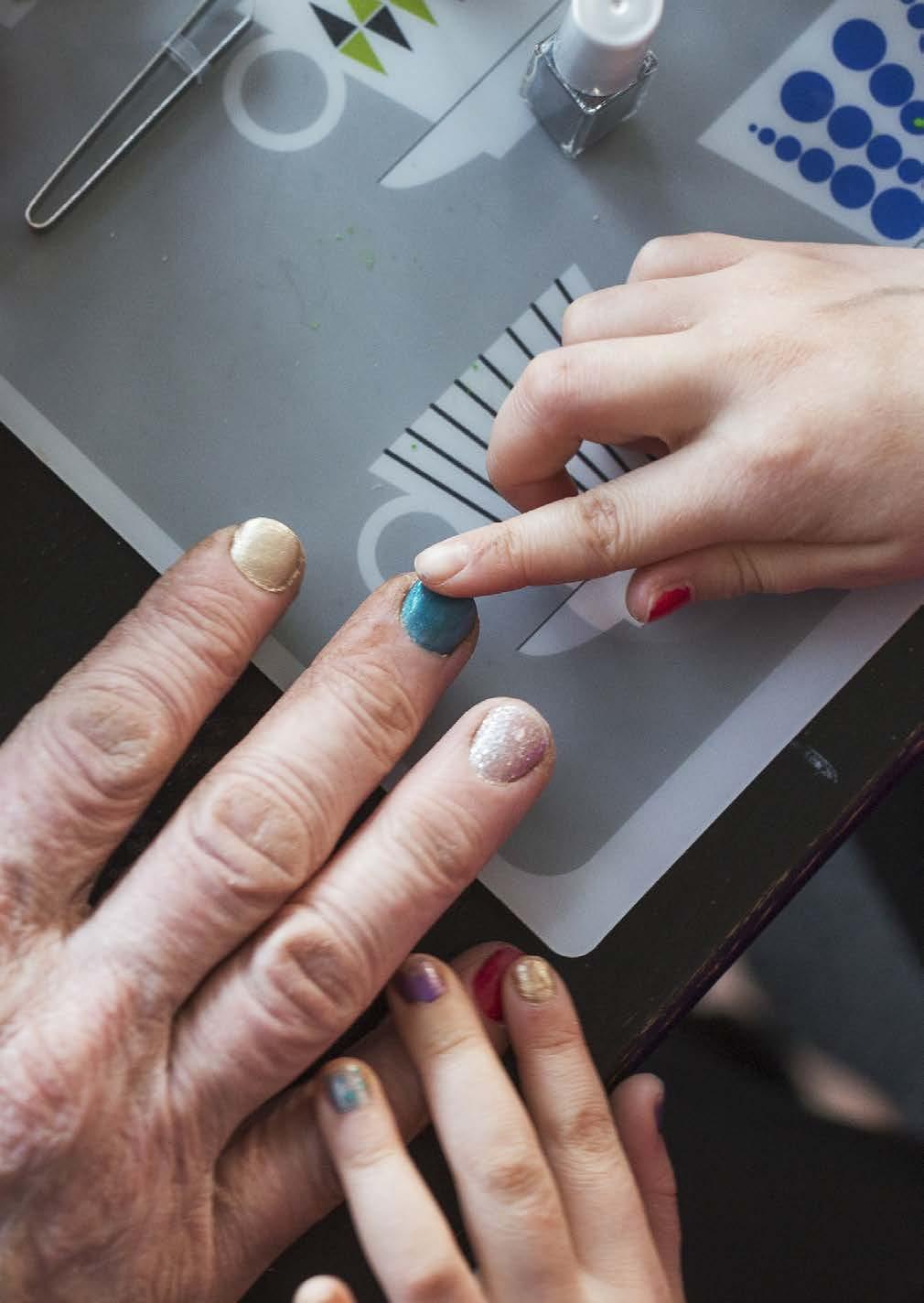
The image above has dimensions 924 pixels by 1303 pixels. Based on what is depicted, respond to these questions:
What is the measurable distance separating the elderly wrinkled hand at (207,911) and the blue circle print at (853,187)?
374 millimetres

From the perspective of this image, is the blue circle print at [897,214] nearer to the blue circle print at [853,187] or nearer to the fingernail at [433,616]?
the blue circle print at [853,187]

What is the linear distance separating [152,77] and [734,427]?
0.43 metres

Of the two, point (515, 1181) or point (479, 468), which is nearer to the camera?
point (515, 1181)

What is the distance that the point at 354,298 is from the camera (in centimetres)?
68

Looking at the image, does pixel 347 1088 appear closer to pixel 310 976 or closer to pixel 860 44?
pixel 310 976

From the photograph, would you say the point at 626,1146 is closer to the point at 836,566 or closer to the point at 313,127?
the point at 836,566

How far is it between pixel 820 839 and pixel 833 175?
42cm

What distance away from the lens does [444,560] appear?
1.90 feet

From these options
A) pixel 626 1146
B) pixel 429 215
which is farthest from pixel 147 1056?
pixel 429 215

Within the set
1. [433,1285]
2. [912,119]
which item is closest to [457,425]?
[912,119]

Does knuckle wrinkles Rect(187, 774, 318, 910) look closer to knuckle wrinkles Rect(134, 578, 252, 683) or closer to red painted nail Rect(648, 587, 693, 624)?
knuckle wrinkles Rect(134, 578, 252, 683)

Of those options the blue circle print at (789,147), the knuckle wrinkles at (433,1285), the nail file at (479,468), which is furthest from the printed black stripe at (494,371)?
the knuckle wrinkles at (433,1285)

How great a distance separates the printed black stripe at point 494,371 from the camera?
0.68 meters

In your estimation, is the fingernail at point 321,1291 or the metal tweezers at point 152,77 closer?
the fingernail at point 321,1291
